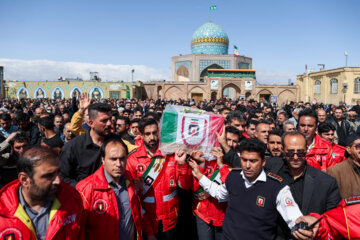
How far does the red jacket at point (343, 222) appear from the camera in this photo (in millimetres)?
2010

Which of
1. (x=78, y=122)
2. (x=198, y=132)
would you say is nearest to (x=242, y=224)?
(x=198, y=132)

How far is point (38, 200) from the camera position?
1.92m

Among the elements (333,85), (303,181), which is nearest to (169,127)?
(303,181)

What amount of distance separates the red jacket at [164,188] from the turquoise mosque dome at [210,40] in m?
40.4

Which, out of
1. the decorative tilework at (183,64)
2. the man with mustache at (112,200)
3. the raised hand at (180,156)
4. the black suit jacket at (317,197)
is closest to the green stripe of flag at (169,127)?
the raised hand at (180,156)

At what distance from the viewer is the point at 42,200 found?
1.93 metres

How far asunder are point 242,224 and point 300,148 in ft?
3.23

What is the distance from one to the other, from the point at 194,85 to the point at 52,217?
35.2 meters

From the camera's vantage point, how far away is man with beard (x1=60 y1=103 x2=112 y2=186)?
9.55 ft

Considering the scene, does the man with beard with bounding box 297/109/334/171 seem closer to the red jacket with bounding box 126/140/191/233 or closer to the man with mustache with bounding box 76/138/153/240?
the red jacket with bounding box 126/140/191/233

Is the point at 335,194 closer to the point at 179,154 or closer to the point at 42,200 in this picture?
the point at 179,154

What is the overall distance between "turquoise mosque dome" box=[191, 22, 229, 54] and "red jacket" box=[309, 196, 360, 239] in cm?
4114

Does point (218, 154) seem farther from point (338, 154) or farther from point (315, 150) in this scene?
point (338, 154)

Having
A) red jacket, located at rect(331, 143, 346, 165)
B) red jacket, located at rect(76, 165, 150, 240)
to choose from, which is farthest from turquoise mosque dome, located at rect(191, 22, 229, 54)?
red jacket, located at rect(76, 165, 150, 240)
